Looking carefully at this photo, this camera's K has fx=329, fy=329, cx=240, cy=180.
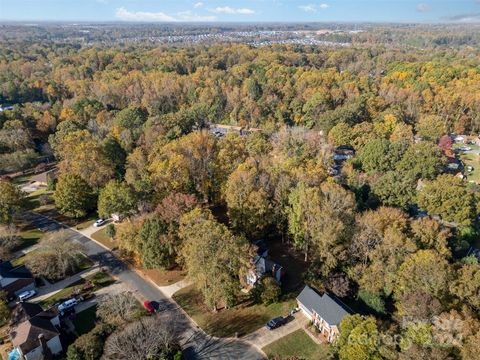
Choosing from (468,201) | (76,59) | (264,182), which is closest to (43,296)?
(264,182)

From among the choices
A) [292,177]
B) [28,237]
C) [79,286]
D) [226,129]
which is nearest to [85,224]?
[28,237]

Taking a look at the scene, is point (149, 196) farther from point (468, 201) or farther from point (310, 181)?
point (468, 201)

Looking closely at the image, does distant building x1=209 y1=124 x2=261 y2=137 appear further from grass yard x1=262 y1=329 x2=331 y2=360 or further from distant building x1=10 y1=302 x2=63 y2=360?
grass yard x1=262 y1=329 x2=331 y2=360

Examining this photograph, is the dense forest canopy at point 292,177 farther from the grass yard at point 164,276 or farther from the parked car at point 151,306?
the parked car at point 151,306

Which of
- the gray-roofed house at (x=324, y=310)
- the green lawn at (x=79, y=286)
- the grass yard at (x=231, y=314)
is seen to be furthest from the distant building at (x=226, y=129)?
the gray-roofed house at (x=324, y=310)

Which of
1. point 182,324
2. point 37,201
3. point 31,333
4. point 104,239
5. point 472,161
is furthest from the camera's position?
point 472,161

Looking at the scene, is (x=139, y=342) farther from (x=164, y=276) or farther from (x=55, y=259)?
(x=55, y=259)
